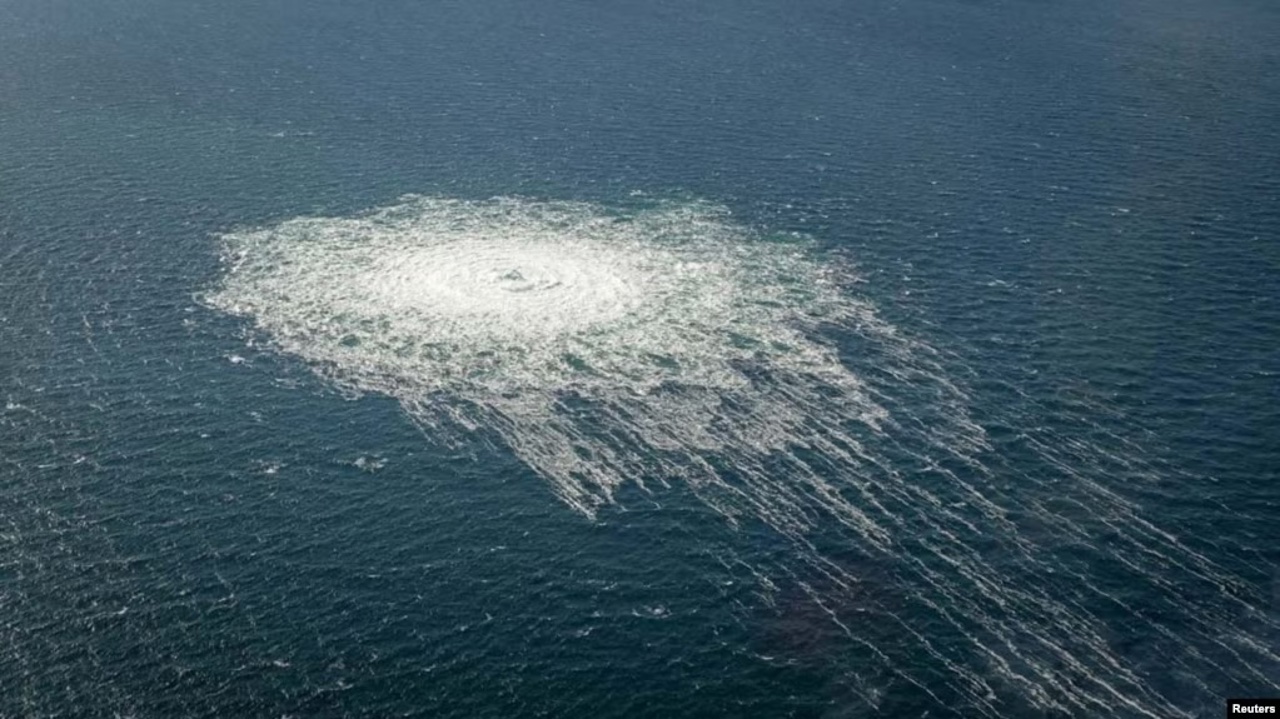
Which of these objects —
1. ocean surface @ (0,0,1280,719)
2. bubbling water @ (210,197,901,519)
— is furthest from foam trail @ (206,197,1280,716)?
ocean surface @ (0,0,1280,719)

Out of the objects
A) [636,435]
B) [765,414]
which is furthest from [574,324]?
[765,414]

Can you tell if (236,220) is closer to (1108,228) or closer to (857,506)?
(857,506)

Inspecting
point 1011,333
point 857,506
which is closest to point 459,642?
point 857,506

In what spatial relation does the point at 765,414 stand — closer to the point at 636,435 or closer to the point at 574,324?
the point at 636,435

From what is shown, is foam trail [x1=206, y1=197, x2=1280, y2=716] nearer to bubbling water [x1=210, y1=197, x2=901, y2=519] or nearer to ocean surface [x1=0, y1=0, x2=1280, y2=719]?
bubbling water [x1=210, y1=197, x2=901, y2=519]

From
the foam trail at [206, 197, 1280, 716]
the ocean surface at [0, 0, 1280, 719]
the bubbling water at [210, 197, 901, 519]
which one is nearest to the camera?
the ocean surface at [0, 0, 1280, 719]

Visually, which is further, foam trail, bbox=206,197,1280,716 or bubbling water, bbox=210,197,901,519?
bubbling water, bbox=210,197,901,519

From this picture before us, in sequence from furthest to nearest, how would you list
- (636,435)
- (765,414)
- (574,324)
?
(574,324) → (765,414) → (636,435)
